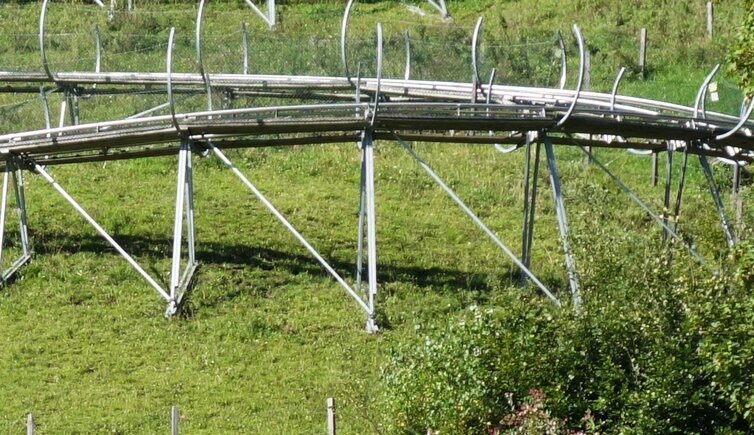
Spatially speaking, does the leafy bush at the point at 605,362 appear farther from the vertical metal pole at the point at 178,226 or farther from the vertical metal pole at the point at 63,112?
the vertical metal pole at the point at 63,112

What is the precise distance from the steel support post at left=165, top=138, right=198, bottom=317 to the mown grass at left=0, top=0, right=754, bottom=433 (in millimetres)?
242

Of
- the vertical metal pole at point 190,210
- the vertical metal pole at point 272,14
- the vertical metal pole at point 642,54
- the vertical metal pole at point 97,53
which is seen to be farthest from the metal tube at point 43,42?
the vertical metal pole at point 642,54

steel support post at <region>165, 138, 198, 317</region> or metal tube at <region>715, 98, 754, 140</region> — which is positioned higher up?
metal tube at <region>715, 98, 754, 140</region>

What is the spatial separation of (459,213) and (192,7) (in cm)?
1832

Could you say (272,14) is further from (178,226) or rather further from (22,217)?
(178,226)

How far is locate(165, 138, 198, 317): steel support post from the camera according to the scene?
2491 cm

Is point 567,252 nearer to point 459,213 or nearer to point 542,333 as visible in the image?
point 542,333

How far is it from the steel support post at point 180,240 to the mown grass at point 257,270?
242 mm

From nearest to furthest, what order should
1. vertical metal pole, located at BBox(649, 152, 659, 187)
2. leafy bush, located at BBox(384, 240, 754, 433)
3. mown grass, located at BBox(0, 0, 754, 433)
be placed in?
leafy bush, located at BBox(384, 240, 754, 433) < mown grass, located at BBox(0, 0, 754, 433) < vertical metal pole, located at BBox(649, 152, 659, 187)

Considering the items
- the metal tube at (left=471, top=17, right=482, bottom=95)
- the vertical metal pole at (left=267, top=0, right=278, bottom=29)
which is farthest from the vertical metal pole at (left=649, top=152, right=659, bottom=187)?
the vertical metal pole at (left=267, top=0, right=278, bottom=29)

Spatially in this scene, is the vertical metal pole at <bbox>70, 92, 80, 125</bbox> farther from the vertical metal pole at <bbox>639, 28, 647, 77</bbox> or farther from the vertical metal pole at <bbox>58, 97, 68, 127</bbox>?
the vertical metal pole at <bbox>639, 28, 647, 77</bbox>

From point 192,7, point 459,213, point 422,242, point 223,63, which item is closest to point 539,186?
point 459,213

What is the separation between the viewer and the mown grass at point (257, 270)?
69.8ft

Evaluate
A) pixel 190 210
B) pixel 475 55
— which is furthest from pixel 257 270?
pixel 475 55
